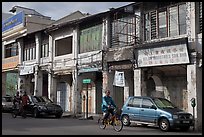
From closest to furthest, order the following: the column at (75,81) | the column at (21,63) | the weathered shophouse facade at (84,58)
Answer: the weathered shophouse facade at (84,58) < the column at (75,81) < the column at (21,63)

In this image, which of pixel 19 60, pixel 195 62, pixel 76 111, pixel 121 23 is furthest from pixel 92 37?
pixel 19 60

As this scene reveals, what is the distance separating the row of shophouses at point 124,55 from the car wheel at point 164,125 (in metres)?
2.66

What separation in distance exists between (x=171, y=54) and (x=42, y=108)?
9.33m

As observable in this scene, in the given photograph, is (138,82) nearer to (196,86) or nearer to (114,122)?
(196,86)

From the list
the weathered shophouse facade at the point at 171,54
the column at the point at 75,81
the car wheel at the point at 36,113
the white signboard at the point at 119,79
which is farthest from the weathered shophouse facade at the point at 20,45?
the weathered shophouse facade at the point at 171,54

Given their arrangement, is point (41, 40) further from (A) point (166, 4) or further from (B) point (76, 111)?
(A) point (166, 4)

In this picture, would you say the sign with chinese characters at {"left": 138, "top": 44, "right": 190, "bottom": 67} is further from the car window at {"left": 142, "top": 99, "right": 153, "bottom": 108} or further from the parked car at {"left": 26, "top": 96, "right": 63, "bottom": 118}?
the parked car at {"left": 26, "top": 96, "right": 63, "bottom": 118}

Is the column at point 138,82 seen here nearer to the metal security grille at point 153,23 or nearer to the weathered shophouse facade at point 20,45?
the metal security grille at point 153,23

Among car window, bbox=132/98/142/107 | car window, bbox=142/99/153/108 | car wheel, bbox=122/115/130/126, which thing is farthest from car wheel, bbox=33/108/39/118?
car window, bbox=142/99/153/108

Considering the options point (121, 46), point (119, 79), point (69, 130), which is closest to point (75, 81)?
point (121, 46)

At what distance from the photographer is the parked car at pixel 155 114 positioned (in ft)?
52.4

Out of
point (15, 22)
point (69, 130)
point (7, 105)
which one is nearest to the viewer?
point (69, 130)

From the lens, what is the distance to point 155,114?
1658cm

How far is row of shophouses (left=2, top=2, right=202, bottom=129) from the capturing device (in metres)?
18.7
